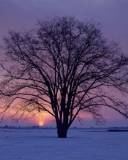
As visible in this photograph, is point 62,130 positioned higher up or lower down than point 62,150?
higher up

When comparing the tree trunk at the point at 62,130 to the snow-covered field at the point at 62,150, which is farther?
the tree trunk at the point at 62,130

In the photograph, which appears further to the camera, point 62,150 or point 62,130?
point 62,130

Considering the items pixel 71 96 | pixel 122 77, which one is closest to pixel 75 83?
pixel 71 96

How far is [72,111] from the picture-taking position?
146 ft

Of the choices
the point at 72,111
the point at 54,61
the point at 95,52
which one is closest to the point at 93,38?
the point at 95,52

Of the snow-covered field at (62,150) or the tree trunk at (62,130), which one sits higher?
the tree trunk at (62,130)

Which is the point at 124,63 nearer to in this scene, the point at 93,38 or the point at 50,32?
the point at 93,38

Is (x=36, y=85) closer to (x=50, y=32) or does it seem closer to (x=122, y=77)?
(x=50, y=32)

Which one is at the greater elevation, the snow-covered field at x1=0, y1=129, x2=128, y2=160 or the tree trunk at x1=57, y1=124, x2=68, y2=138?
the tree trunk at x1=57, y1=124, x2=68, y2=138

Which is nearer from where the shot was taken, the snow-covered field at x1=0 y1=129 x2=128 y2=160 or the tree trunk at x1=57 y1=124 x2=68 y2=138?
the snow-covered field at x1=0 y1=129 x2=128 y2=160

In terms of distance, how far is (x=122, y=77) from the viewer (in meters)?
43.5

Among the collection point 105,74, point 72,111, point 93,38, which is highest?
point 93,38

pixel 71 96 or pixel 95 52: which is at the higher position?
pixel 95 52

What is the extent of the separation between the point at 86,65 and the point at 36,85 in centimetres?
486
